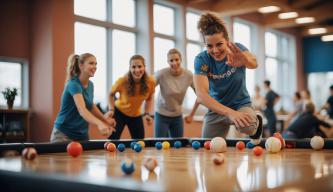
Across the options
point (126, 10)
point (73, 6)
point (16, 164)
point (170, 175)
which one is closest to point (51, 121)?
point (73, 6)

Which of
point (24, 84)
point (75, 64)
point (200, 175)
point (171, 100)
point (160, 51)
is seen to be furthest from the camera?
point (160, 51)

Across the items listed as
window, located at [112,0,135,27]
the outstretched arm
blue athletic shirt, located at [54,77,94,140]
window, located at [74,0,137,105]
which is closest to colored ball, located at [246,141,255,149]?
the outstretched arm

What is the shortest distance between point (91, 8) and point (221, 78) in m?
6.06

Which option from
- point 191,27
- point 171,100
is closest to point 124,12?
point 191,27

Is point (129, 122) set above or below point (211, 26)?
below

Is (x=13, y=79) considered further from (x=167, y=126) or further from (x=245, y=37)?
(x=245, y=37)

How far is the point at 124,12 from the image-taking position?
1037 cm

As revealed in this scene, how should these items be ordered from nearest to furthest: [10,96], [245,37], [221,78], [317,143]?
[317,143] < [221,78] < [10,96] < [245,37]

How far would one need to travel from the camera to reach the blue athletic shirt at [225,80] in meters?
4.06

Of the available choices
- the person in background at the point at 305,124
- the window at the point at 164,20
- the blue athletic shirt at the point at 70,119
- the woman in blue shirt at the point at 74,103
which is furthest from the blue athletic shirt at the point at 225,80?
the window at the point at 164,20

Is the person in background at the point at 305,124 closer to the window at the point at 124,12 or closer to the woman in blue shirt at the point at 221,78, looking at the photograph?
the woman in blue shirt at the point at 221,78

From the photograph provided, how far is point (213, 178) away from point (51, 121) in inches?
262

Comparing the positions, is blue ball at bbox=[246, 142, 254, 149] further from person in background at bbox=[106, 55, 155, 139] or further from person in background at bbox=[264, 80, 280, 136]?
person in background at bbox=[264, 80, 280, 136]

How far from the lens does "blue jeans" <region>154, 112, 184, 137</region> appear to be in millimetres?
5918
